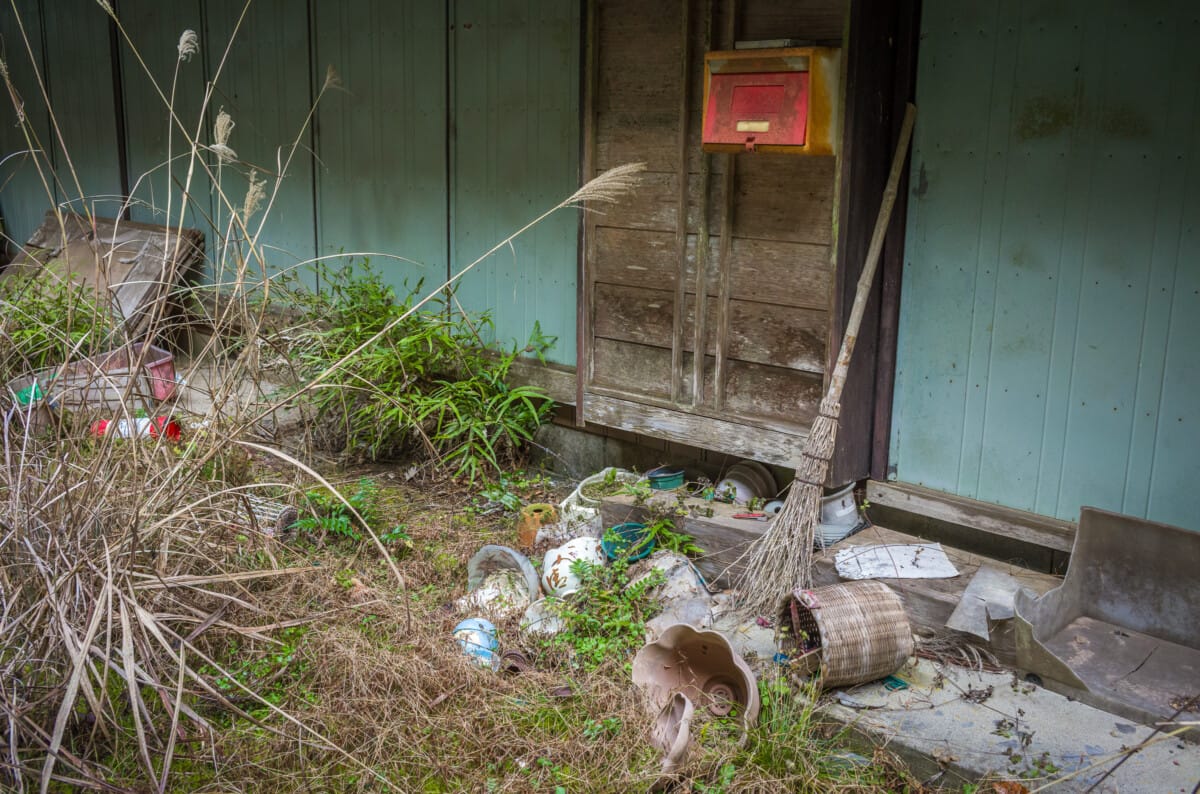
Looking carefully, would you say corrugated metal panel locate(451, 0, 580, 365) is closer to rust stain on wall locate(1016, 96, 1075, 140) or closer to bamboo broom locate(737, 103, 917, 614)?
bamboo broom locate(737, 103, 917, 614)

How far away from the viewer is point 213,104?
7.91m

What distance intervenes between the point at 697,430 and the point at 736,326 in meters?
0.53

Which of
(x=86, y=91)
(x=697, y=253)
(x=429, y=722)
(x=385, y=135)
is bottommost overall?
(x=429, y=722)

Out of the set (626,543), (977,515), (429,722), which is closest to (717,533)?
(626,543)

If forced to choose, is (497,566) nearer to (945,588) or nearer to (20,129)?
(945,588)

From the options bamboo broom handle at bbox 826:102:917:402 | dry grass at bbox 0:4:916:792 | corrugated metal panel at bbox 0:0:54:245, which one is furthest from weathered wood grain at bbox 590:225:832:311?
corrugated metal panel at bbox 0:0:54:245

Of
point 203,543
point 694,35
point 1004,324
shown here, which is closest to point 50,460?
point 203,543

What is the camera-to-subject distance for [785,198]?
4398mm

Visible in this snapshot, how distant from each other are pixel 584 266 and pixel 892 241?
5.01ft

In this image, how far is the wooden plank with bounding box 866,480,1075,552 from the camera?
415 centimetres

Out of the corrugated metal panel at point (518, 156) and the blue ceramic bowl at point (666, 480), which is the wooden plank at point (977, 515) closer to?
the blue ceramic bowl at point (666, 480)

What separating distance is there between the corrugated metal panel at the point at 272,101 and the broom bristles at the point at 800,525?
4.48 m

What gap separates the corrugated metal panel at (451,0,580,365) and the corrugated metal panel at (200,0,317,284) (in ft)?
5.26

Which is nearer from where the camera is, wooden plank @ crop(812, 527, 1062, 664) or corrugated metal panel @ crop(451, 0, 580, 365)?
wooden plank @ crop(812, 527, 1062, 664)
